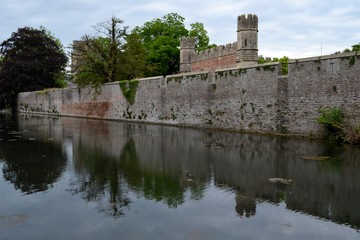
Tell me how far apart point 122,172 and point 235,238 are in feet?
15.2

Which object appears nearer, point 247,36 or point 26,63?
point 247,36

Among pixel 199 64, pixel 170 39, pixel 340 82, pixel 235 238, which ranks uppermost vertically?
pixel 170 39

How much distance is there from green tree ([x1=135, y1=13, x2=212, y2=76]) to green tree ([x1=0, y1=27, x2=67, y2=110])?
1151 centimetres

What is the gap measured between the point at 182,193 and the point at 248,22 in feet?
78.7

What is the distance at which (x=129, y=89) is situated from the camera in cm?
2764

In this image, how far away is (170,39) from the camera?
50719mm

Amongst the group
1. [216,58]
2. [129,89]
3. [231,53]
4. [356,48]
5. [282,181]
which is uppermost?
[231,53]

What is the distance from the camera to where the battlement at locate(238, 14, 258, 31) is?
29359 mm

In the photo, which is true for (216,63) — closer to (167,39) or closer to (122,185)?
(167,39)

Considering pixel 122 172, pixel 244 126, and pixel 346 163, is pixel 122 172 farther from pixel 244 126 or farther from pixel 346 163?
pixel 244 126

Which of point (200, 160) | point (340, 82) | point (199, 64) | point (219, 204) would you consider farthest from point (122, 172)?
point (199, 64)

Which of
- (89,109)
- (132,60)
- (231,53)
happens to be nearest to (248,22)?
(231,53)

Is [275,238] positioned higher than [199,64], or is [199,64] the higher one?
[199,64]

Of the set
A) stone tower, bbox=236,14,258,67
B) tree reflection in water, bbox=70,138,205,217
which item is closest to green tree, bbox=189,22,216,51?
stone tower, bbox=236,14,258,67
